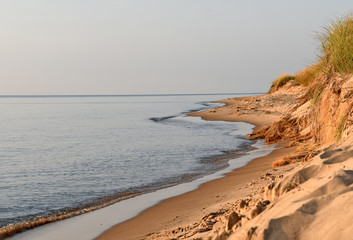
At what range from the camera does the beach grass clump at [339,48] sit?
6.88 m

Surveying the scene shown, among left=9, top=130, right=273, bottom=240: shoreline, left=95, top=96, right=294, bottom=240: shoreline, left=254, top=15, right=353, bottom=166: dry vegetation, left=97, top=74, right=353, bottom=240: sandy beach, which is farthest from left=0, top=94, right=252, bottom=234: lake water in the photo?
left=254, top=15, right=353, bottom=166: dry vegetation

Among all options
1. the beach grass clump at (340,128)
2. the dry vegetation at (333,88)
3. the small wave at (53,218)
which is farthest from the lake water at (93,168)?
the beach grass clump at (340,128)

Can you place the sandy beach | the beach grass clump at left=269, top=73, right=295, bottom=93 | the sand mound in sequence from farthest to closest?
the beach grass clump at left=269, top=73, right=295, bottom=93 → the sandy beach → the sand mound

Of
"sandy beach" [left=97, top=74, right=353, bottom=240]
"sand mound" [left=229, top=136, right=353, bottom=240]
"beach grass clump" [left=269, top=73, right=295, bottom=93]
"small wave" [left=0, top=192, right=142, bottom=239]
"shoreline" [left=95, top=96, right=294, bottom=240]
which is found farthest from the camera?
"beach grass clump" [left=269, top=73, right=295, bottom=93]

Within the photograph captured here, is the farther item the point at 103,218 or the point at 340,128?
the point at 103,218

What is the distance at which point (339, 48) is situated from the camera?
7043 mm

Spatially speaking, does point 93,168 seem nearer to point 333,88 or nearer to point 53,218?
point 53,218

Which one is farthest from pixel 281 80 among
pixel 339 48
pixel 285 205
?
pixel 285 205

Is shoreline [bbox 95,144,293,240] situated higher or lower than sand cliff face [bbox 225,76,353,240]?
lower

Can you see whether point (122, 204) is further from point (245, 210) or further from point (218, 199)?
point (245, 210)

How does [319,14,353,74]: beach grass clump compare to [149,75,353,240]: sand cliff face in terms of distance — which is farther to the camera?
[319,14,353,74]: beach grass clump

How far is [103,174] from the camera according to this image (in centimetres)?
1024

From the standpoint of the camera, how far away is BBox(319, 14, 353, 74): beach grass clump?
688 cm

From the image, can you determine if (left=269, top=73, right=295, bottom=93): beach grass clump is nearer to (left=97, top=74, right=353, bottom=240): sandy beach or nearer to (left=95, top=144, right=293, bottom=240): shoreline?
(left=97, top=74, right=353, bottom=240): sandy beach
